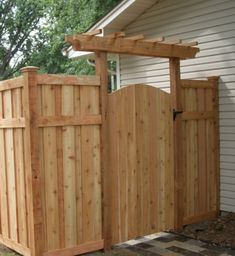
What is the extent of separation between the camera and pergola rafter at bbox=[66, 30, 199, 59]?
4.53 m

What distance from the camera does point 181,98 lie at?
18.8 ft

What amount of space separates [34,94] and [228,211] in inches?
143

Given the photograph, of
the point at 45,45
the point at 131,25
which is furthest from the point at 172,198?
the point at 45,45

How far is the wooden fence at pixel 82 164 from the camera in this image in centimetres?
Result: 440

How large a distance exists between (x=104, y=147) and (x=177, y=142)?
4.14ft

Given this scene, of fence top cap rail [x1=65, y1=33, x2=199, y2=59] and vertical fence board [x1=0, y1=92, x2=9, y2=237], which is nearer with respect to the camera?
fence top cap rail [x1=65, y1=33, x2=199, y2=59]

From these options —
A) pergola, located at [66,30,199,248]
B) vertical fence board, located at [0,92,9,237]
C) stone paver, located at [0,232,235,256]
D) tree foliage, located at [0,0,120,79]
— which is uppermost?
tree foliage, located at [0,0,120,79]

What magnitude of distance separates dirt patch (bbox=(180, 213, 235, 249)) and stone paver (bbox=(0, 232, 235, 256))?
14 centimetres

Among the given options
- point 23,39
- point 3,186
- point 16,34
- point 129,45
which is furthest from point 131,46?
point 16,34

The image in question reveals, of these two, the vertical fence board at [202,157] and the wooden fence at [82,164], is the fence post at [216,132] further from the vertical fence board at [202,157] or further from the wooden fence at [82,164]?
the wooden fence at [82,164]

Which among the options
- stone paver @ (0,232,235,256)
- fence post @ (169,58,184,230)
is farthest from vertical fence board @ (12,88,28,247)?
fence post @ (169,58,184,230)

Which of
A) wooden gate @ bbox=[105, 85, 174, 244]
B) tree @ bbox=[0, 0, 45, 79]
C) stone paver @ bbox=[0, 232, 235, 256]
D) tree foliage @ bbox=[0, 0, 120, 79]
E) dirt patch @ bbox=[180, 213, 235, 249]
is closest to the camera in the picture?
stone paver @ bbox=[0, 232, 235, 256]

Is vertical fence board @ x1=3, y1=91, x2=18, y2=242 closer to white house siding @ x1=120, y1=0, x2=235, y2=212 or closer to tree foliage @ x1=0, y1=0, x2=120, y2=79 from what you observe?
white house siding @ x1=120, y1=0, x2=235, y2=212

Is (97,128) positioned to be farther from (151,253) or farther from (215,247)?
(215,247)
